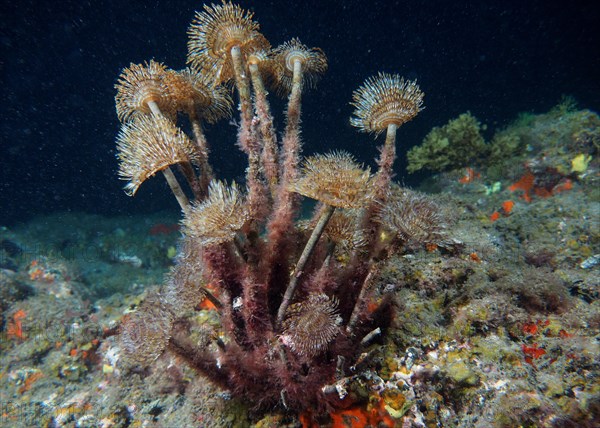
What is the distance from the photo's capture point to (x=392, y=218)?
7.32 feet

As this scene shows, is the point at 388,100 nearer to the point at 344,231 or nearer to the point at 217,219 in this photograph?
the point at 344,231

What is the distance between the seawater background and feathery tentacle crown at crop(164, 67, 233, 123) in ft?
42.5

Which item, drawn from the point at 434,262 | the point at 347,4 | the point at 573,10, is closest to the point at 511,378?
the point at 434,262

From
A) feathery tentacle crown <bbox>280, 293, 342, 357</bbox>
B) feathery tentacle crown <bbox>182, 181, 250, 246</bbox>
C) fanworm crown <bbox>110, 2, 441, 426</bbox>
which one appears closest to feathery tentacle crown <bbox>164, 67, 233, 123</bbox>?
fanworm crown <bbox>110, 2, 441, 426</bbox>

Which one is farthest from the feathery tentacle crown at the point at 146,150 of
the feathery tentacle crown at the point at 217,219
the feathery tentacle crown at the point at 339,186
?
the feathery tentacle crown at the point at 339,186

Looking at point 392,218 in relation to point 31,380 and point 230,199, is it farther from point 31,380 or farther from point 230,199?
point 31,380

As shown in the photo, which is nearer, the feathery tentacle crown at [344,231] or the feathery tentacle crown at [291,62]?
the feathery tentacle crown at [344,231]

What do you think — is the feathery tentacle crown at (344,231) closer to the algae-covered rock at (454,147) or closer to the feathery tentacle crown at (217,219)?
the feathery tentacle crown at (217,219)

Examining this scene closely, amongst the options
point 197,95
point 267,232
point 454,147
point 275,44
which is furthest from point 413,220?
point 275,44

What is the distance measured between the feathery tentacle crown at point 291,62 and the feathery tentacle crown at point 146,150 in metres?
1.36

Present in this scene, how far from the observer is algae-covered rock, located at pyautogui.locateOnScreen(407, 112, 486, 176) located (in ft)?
31.6

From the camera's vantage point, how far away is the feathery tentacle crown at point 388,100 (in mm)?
2443

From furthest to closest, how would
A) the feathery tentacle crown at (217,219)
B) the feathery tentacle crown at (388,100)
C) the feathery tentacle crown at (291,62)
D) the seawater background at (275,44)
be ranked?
the seawater background at (275,44) < the feathery tentacle crown at (291,62) < the feathery tentacle crown at (388,100) < the feathery tentacle crown at (217,219)

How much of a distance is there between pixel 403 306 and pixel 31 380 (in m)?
6.37
